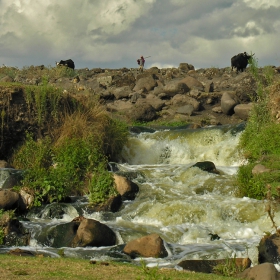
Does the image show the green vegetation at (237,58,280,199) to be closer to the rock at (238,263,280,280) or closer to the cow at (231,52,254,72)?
the rock at (238,263,280,280)

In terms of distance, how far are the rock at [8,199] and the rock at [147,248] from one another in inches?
146

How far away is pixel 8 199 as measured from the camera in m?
12.0

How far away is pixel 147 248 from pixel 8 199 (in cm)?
418

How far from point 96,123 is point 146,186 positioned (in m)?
3.49

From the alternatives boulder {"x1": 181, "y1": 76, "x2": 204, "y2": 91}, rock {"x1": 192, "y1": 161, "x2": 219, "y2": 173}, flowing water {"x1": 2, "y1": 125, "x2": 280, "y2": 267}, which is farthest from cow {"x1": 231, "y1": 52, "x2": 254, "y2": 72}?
rock {"x1": 192, "y1": 161, "x2": 219, "y2": 173}

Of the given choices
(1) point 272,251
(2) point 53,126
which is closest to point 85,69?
(2) point 53,126

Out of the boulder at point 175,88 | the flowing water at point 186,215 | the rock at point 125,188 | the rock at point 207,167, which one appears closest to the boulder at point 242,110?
the boulder at point 175,88

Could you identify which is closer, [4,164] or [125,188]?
[125,188]

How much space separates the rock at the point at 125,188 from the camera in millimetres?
13336

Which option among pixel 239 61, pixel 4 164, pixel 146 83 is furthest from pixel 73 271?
pixel 239 61

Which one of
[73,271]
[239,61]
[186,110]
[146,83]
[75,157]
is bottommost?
[73,271]

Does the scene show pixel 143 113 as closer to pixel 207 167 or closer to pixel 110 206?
pixel 207 167

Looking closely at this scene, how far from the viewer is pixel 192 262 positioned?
8352 millimetres

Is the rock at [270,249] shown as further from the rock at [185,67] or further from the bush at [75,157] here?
the rock at [185,67]
